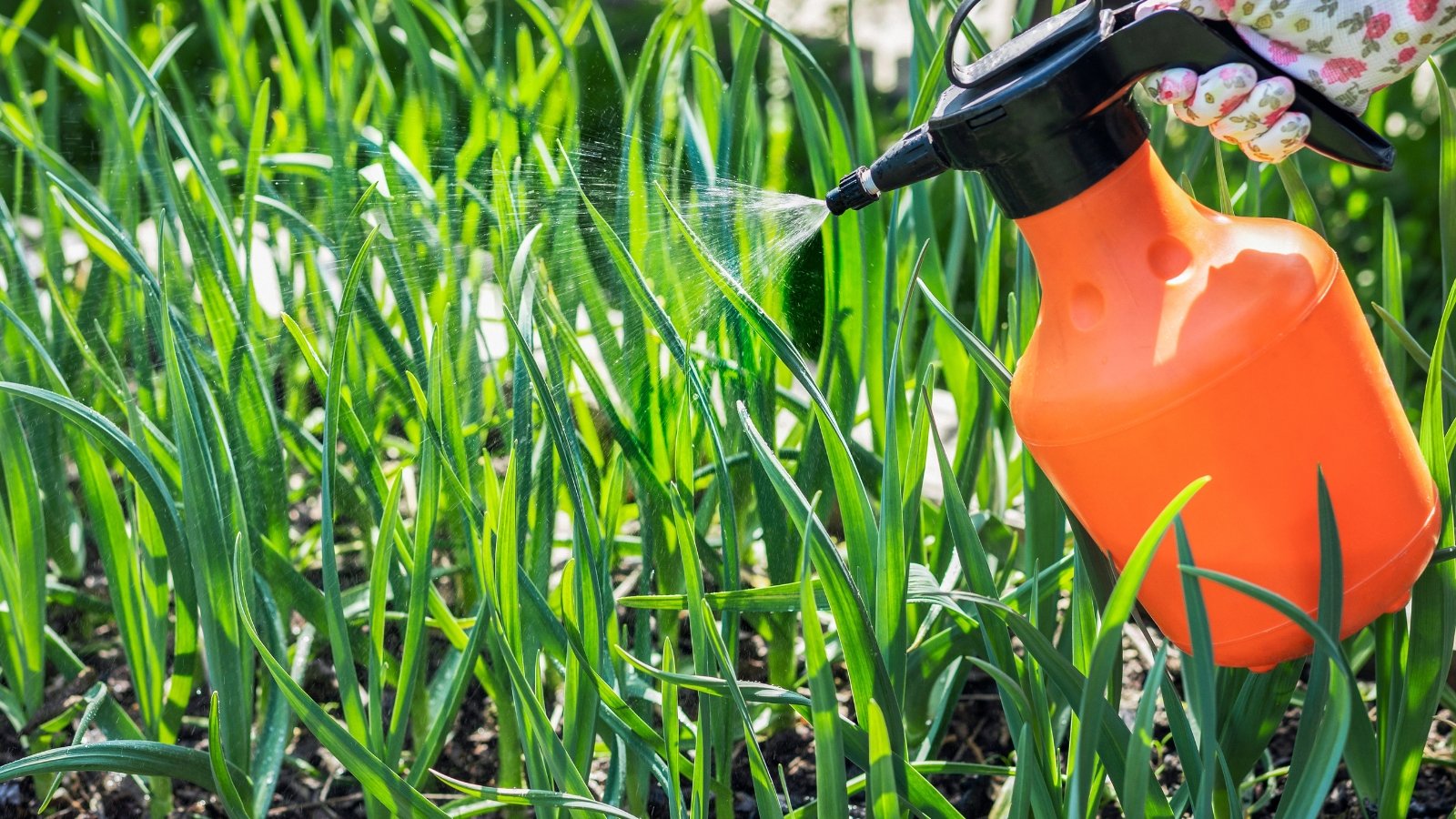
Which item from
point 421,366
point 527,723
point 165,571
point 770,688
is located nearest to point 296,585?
point 165,571

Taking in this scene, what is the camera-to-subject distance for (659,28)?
4.66ft

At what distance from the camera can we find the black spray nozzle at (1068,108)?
72 cm

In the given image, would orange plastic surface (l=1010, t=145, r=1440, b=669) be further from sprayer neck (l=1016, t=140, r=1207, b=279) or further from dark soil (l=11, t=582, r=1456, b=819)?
dark soil (l=11, t=582, r=1456, b=819)

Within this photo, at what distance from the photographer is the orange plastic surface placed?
742 millimetres

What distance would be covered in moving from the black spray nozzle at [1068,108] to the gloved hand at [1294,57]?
0.4 inches

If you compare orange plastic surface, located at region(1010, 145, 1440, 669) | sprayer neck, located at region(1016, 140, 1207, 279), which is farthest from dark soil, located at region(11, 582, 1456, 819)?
sprayer neck, located at region(1016, 140, 1207, 279)

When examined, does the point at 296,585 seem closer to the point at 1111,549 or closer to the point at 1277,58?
the point at 1111,549

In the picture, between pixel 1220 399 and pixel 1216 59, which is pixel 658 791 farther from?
pixel 1216 59

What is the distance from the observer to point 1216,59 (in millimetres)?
741

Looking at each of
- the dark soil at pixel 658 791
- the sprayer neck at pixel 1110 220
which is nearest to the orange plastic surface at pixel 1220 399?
the sprayer neck at pixel 1110 220

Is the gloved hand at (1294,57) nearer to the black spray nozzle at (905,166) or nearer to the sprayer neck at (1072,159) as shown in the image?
the sprayer neck at (1072,159)

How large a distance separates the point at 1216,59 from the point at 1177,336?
6.3 inches

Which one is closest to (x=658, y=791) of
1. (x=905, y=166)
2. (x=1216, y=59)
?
(x=905, y=166)

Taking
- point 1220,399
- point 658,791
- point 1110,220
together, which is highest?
point 1110,220
